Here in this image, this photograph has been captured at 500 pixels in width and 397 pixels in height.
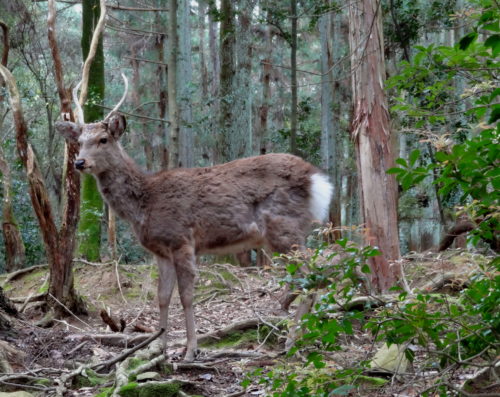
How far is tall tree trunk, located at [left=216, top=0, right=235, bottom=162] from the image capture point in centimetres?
1606

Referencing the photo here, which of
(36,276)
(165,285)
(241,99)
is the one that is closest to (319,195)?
(165,285)

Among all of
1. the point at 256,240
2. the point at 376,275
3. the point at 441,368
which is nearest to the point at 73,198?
the point at 256,240

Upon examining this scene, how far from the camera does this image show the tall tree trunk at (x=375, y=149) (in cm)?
758

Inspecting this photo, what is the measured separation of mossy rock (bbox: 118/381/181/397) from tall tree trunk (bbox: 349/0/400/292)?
10.6 ft

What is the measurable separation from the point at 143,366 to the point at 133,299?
208 inches

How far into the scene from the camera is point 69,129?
7.69m

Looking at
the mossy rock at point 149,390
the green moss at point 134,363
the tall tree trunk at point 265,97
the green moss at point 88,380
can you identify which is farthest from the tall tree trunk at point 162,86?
the mossy rock at point 149,390

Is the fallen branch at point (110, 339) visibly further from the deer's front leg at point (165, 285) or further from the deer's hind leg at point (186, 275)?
the deer's hind leg at point (186, 275)

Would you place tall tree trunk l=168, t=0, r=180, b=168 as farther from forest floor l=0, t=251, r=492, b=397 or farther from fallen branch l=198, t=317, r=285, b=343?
fallen branch l=198, t=317, r=285, b=343

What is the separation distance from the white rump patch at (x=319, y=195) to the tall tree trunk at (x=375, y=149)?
524 mm

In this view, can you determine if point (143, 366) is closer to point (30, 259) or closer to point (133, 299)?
point (133, 299)

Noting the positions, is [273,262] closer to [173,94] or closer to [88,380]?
[88,380]

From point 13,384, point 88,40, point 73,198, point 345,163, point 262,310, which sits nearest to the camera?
point 13,384

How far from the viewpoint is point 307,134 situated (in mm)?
22578
